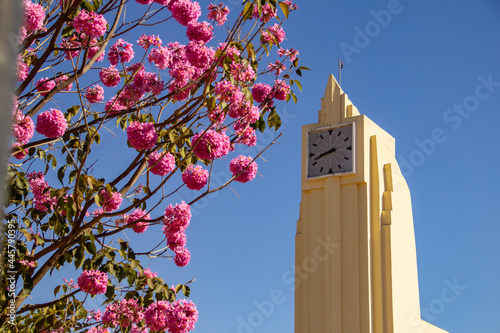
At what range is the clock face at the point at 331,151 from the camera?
12000 millimetres

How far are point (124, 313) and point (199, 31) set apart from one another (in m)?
2.03

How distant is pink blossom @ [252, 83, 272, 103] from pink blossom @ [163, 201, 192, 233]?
1.05m

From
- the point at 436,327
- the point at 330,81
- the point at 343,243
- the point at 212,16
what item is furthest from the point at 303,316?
the point at 212,16

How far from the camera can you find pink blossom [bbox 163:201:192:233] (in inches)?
152

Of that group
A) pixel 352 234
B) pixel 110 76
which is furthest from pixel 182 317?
pixel 352 234

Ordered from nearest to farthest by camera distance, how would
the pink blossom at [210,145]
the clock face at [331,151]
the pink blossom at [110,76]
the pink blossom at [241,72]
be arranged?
the pink blossom at [210,145]
the pink blossom at [241,72]
the pink blossom at [110,76]
the clock face at [331,151]

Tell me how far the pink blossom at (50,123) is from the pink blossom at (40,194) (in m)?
0.42

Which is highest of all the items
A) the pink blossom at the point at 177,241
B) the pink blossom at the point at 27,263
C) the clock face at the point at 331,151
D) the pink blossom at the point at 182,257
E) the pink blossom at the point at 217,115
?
the clock face at the point at 331,151

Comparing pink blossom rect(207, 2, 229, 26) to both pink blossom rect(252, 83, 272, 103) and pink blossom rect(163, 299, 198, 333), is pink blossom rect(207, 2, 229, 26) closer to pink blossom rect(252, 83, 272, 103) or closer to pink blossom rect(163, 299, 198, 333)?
pink blossom rect(252, 83, 272, 103)

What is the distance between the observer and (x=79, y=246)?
3.71m

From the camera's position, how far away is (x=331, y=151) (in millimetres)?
12352

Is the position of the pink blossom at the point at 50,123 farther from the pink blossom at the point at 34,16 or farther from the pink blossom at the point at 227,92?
the pink blossom at the point at 227,92

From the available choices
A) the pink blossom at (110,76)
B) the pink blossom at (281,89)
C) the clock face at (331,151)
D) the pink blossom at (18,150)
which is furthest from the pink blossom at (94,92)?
the clock face at (331,151)

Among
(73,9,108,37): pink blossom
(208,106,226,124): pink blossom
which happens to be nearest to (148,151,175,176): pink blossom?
(208,106,226,124): pink blossom
